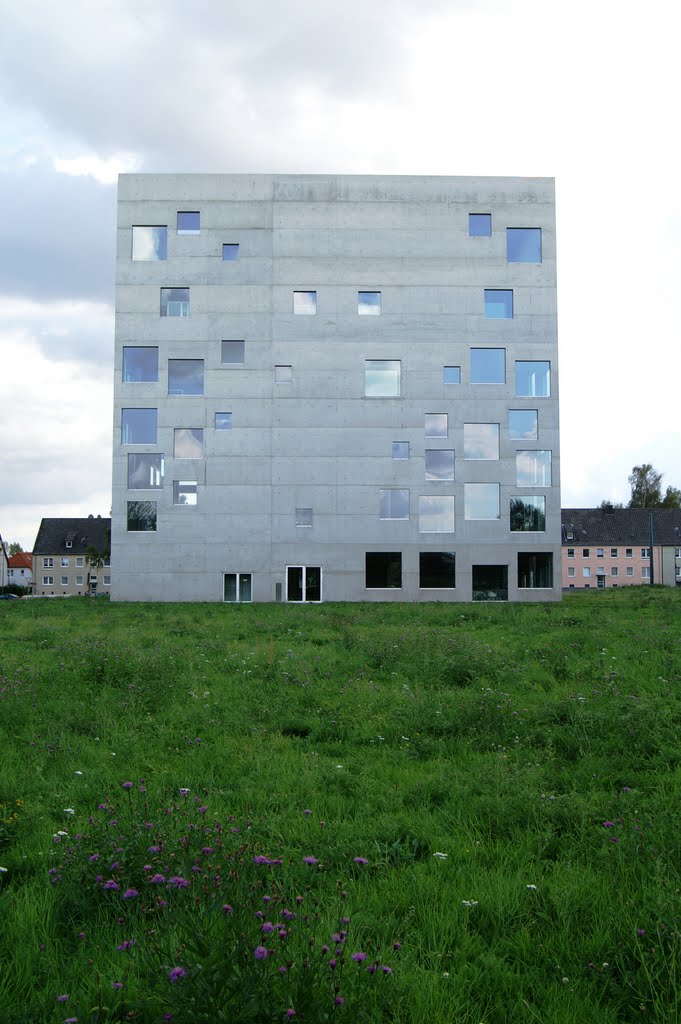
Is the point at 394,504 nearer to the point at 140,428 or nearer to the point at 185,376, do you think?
the point at 185,376

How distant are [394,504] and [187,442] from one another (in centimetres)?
1335

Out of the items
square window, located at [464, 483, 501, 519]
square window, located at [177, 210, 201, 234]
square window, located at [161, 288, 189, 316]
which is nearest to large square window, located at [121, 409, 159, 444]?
square window, located at [161, 288, 189, 316]

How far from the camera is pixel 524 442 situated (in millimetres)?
47812

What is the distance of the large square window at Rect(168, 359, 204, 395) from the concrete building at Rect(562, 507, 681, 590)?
277ft

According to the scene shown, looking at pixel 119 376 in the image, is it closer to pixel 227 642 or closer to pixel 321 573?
pixel 321 573

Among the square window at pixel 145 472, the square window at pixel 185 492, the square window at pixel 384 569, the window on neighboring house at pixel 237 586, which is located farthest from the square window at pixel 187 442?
the square window at pixel 384 569

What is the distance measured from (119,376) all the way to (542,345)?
26.4 m

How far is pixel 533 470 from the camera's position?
4781 cm

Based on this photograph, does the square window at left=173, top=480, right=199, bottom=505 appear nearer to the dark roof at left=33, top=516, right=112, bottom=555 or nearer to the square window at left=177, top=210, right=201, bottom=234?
the square window at left=177, top=210, right=201, bottom=234

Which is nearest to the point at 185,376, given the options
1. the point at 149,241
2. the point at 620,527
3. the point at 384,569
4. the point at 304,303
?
the point at 304,303

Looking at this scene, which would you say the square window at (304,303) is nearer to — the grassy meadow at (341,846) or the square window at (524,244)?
the square window at (524,244)

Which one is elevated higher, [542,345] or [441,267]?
[441,267]

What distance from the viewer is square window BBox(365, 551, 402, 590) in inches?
1853

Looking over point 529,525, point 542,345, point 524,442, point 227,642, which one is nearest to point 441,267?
point 542,345
